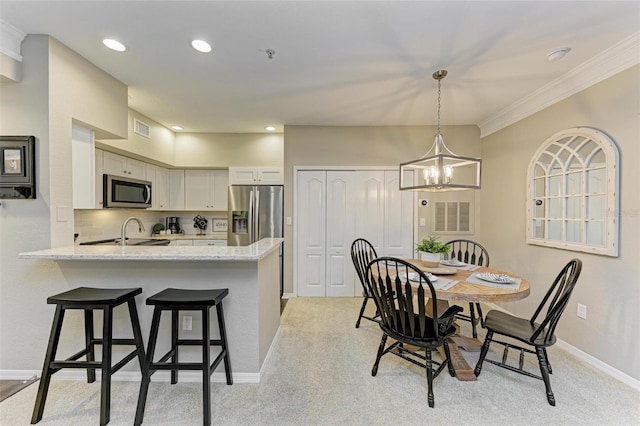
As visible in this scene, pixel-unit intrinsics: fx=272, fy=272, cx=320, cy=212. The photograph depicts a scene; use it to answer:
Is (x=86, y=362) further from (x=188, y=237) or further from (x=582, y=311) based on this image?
(x=582, y=311)

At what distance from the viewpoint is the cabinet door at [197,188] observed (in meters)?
4.64

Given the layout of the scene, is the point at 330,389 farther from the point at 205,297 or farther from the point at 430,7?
the point at 430,7

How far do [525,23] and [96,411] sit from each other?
3800mm

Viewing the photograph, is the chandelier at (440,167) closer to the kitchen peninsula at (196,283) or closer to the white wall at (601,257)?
the white wall at (601,257)

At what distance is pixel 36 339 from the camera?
2.05 m

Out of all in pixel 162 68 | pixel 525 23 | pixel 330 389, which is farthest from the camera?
pixel 162 68

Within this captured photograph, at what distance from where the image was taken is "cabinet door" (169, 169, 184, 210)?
4.60m

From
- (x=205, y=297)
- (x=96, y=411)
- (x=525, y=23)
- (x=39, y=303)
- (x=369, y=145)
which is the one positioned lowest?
(x=96, y=411)

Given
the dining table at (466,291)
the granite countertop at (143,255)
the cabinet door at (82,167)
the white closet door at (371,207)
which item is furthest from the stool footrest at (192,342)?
the white closet door at (371,207)

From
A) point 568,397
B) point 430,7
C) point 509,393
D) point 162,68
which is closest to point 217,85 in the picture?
point 162,68

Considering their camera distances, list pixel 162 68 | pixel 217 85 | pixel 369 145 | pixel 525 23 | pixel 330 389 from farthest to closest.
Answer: pixel 369 145 → pixel 217 85 → pixel 162 68 → pixel 330 389 → pixel 525 23

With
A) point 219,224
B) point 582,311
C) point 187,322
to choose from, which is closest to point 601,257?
point 582,311

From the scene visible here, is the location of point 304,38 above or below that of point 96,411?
above

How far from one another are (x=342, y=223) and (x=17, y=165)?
331cm
